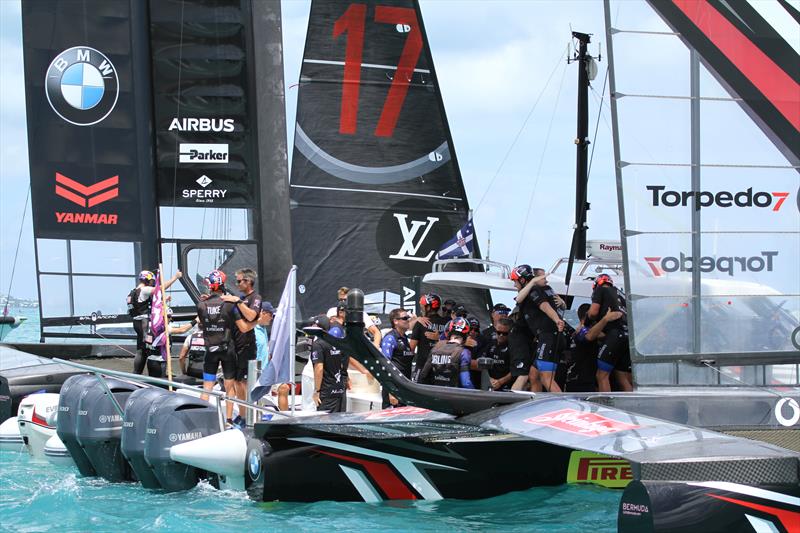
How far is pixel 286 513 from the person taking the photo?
25.1 ft

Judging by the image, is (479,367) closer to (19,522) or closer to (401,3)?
(19,522)

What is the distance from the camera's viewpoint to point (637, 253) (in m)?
7.69

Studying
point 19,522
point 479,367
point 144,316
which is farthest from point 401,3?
point 19,522

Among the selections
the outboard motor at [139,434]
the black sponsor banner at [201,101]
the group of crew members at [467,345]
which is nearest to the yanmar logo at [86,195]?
the black sponsor banner at [201,101]

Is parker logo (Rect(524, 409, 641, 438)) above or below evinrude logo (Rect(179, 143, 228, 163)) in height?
below

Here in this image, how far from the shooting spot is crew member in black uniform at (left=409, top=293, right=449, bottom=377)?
35.6ft

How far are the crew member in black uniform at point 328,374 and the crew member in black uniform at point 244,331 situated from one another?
57 centimetres

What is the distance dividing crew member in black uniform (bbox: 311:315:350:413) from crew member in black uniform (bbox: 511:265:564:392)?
1.77 m

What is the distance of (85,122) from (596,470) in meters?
8.32

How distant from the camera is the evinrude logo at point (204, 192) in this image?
13758 mm

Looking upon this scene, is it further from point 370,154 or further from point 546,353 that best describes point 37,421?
point 370,154

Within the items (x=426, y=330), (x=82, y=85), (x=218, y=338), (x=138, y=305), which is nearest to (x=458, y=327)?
(x=426, y=330)

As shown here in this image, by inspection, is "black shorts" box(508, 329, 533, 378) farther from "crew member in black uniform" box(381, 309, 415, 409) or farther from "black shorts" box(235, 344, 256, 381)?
"black shorts" box(235, 344, 256, 381)

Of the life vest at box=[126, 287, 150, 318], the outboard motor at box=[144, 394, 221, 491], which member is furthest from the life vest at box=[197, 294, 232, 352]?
the life vest at box=[126, 287, 150, 318]
